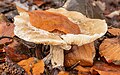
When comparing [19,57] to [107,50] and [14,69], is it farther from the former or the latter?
[107,50]

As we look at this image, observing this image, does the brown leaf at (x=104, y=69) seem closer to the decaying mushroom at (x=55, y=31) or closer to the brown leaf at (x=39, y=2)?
the decaying mushroom at (x=55, y=31)

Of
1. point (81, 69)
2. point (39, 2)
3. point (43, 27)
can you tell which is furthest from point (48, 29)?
point (39, 2)

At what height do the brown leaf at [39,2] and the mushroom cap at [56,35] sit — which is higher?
the mushroom cap at [56,35]

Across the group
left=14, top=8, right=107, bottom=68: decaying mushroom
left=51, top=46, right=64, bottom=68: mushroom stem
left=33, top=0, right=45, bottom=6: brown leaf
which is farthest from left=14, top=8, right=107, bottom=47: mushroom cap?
left=33, top=0, right=45, bottom=6: brown leaf

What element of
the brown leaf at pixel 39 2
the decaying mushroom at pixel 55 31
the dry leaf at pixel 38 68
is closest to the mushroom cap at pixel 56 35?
the decaying mushroom at pixel 55 31

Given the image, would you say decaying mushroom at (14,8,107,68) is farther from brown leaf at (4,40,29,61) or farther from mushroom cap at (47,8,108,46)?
brown leaf at (4,40,29,61)
